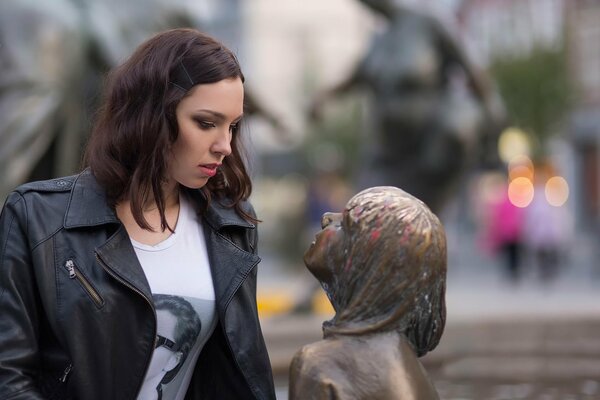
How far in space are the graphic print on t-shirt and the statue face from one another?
0.32 metres

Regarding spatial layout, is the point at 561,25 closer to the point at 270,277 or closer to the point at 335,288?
the point at 270,277

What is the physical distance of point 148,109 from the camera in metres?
2.39

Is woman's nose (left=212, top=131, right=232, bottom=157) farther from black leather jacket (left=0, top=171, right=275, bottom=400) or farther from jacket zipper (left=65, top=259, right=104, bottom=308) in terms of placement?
jacket zipper (left=65, top=259, right=104, bottom=308)

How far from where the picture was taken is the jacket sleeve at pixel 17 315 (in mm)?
2230

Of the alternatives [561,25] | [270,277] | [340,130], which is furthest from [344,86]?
[340,130]

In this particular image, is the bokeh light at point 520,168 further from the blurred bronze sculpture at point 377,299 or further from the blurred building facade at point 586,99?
the blurred bronze sculpture at point 377,299

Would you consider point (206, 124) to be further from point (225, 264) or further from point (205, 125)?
point (225, 264)

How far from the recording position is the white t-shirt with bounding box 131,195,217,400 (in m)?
2.39

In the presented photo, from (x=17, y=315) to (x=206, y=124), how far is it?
53 cm

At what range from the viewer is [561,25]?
136ft

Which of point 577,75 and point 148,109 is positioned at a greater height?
point 577,75

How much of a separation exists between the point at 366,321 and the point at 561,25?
1604 inches

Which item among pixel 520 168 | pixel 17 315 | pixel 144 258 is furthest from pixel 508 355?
pixel 520 168

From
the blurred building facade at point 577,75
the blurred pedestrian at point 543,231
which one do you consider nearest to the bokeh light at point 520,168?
the blurred building facade at point 577,75
